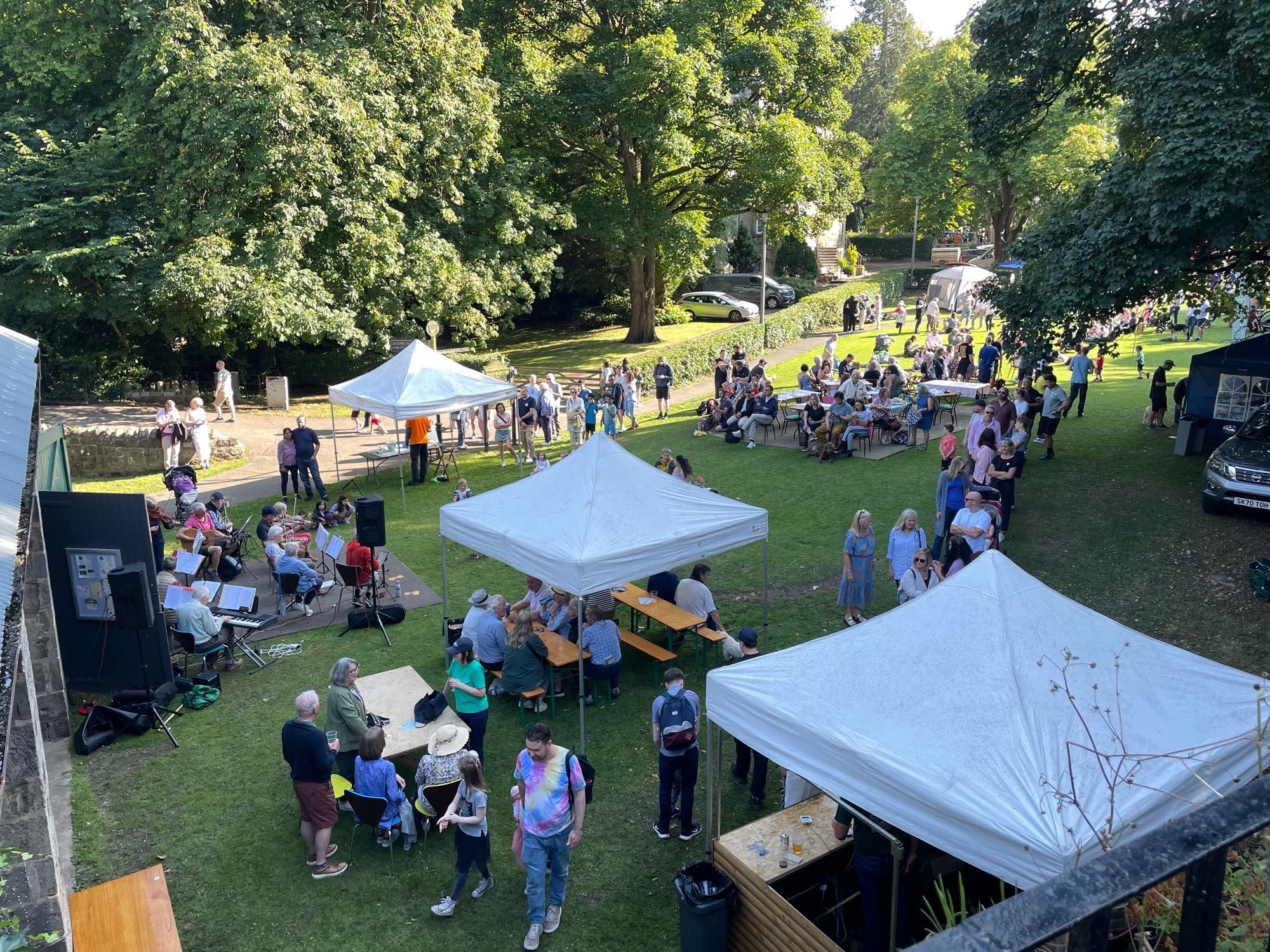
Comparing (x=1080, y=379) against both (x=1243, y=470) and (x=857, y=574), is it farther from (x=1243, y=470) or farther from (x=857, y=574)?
(x=857, y=574)

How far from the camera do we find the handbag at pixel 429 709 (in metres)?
8.87

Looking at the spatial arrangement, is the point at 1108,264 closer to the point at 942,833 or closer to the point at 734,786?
the point at 734,786

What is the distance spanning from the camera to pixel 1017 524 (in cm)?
1449

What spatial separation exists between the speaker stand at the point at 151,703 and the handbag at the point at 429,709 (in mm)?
2867

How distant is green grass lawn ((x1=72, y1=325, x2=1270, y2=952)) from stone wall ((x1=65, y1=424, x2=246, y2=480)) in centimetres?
623

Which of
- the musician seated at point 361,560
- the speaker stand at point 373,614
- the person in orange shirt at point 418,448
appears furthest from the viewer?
the person in orange shirt at point 418,448

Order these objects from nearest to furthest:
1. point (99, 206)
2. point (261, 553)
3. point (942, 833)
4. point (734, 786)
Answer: point (942, 833) → point (734, 786) → point (261, 553) → point (99, 206)

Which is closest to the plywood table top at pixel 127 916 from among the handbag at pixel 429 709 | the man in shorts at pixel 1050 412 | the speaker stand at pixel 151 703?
the handbag at pixel 429 709

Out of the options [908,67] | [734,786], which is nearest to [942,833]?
[734,786]

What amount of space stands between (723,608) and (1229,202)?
26.6ft

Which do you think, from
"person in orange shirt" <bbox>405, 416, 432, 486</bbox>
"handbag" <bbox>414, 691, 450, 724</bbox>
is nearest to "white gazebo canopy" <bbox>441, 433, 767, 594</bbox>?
"handbag" <bbox>414, 691, 450, 724</bbox>

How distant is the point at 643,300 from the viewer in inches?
1374

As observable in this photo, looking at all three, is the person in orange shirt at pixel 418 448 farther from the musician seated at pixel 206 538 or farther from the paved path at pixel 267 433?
the musician seated at pixel 206 538

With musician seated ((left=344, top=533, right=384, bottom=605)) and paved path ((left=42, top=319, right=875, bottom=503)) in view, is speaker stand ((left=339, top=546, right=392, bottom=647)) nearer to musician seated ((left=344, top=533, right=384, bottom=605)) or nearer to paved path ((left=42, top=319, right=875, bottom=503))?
musician seated ((left=344, top=533, right=384, bottom=605))
